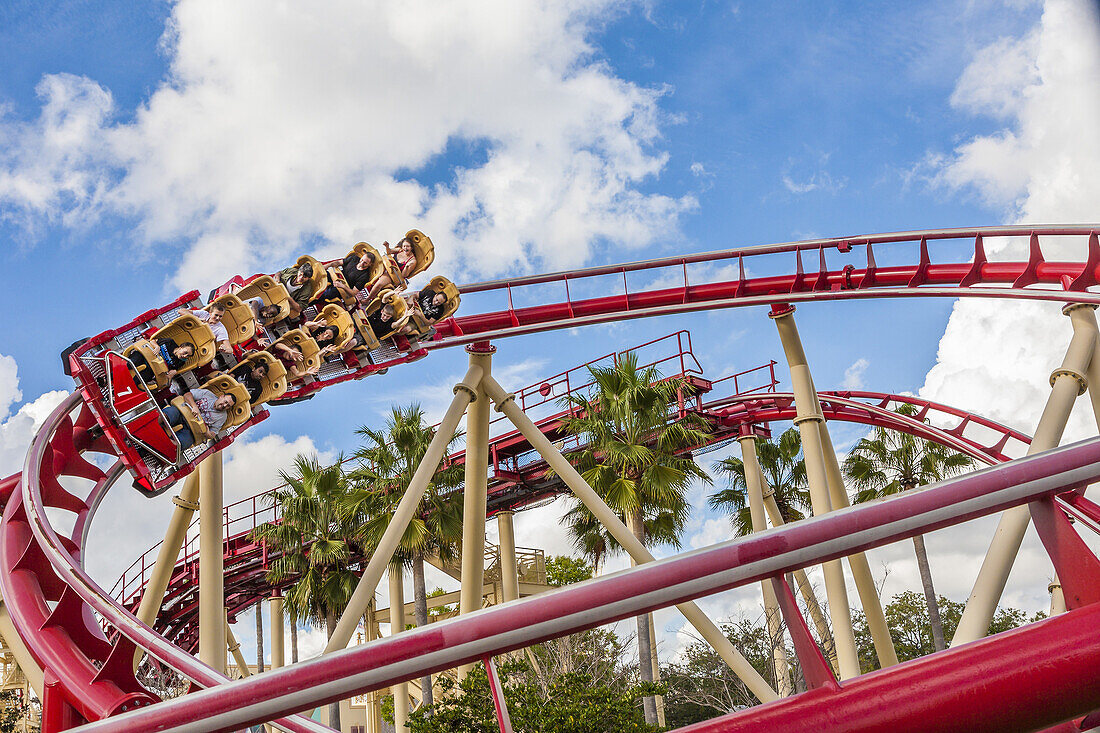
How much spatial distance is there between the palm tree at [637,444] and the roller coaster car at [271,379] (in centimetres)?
617

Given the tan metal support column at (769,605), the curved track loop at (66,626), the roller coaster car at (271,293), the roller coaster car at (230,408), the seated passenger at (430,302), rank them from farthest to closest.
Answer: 1. the tan metal support column at (769,605)
2. the seated passenger at (430,302)
3. the roller coaster car at (271,293)
4. the roller coaster car at (230,408)
5. the curved track loop at (66,626)

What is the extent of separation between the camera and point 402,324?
9.02m

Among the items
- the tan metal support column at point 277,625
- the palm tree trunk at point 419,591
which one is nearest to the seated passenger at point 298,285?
the palm tree trunk at point 419,591

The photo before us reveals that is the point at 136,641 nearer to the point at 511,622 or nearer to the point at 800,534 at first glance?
the point at 511,622

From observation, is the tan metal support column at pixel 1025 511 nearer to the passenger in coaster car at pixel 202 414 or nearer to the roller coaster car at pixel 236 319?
the passenger in coaster car at pixel 202 414

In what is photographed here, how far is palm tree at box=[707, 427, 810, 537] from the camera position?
58.5ft

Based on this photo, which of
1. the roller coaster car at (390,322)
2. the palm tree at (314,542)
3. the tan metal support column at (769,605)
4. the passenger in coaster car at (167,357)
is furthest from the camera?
the palm tree at (314,542)

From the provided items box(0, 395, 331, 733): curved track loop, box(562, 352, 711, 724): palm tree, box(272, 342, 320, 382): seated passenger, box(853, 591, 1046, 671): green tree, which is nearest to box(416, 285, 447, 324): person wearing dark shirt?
box(272, 342, 320, 382): seated passenger

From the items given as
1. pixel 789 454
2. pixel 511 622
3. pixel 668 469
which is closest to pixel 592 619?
pixel 511 622

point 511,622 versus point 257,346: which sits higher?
point 257,346

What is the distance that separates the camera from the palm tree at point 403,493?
1412cm

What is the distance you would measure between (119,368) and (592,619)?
6.37 m

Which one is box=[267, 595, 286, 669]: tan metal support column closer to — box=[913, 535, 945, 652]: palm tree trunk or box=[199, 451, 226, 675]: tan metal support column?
box=[199, 451, 226, 675]: tan metal support column

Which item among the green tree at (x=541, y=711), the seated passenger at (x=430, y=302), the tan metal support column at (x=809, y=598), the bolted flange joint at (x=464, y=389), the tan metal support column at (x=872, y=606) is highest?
the seated passenger at (x=430, y=302)
